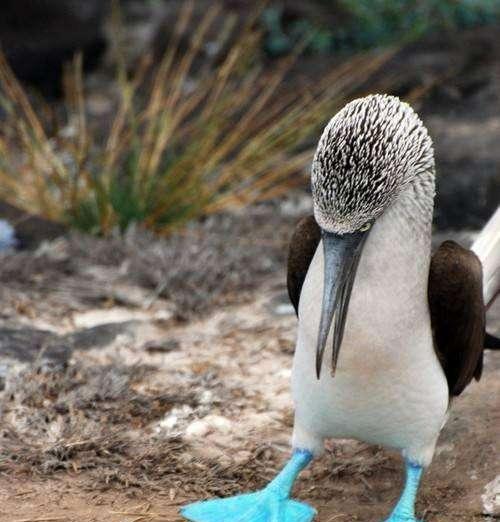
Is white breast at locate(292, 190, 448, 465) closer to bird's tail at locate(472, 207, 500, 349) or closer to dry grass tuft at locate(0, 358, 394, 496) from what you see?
dry grass tuft at locate(0, 358, 394, 496)

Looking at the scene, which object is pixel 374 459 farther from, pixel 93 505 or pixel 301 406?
pixel 93 505

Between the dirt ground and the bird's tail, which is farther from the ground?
the bird's tail

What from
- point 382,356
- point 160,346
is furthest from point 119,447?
point 382,356

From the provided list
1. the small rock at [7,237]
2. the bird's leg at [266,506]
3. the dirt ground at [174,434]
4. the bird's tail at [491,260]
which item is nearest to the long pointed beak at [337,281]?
the bird's leg at [266,506]

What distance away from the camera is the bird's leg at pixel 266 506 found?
3.70m

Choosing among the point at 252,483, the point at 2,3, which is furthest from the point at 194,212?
the point at 2,3

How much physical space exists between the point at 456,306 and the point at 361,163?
62cm

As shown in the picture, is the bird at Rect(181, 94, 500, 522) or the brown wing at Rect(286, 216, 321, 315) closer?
the bird at Rect(181, 94, 500, 522)

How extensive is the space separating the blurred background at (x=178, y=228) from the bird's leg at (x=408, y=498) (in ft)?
0.62

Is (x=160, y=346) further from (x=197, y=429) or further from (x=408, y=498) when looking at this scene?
(x=408, y=498)

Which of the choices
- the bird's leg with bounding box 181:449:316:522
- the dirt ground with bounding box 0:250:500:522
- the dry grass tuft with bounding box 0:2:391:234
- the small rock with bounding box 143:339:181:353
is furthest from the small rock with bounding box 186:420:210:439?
the dry grass tuft with bounding box 0:2:391:234

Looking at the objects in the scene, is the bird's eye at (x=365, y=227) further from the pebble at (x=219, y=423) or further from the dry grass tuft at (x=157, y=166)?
the dry grass tuft at (x=157, y=166)

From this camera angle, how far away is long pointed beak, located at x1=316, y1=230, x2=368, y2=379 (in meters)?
3.33

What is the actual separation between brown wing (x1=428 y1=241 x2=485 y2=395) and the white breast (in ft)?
0.20
